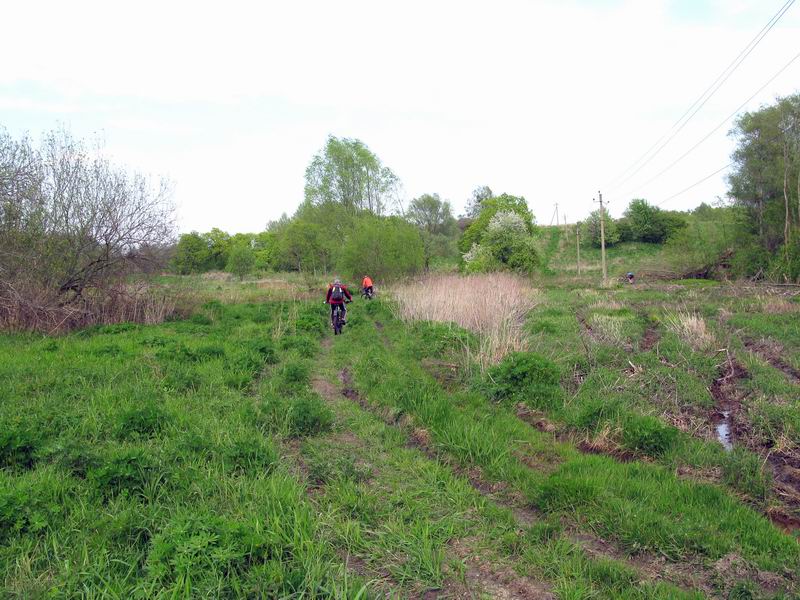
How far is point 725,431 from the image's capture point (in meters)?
6.56

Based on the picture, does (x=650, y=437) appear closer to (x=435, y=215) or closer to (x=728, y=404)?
(x=728, y=404)

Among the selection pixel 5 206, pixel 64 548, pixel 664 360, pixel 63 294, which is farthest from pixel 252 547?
pixel 63 294

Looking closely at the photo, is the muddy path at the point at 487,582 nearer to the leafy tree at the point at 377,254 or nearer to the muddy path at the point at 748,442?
the muddy path at the point at 748,442

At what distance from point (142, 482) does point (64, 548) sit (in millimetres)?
887

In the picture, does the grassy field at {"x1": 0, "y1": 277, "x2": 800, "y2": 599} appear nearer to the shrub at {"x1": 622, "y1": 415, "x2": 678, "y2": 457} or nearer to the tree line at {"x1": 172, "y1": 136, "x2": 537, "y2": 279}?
the shrub at {"x1": 622, "y1": 415, "x2": 678, "y2": 457}

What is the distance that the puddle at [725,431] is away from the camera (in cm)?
609

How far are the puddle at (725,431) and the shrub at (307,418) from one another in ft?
15.4

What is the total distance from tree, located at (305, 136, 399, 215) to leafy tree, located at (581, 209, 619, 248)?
99.1ft

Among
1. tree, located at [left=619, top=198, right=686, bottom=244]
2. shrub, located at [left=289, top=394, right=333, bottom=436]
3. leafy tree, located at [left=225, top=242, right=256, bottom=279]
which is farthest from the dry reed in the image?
tree, located at [left=619, top=198, right=686, bottom=244]

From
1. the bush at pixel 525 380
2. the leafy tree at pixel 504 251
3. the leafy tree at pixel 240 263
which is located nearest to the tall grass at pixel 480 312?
the bush at pixel 525 380

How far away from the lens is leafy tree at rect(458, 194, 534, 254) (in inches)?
2031

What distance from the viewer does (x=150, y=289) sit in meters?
17.2

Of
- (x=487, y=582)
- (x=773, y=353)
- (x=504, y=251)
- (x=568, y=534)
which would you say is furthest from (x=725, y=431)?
(x=504, y=251)

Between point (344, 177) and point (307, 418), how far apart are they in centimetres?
4105
